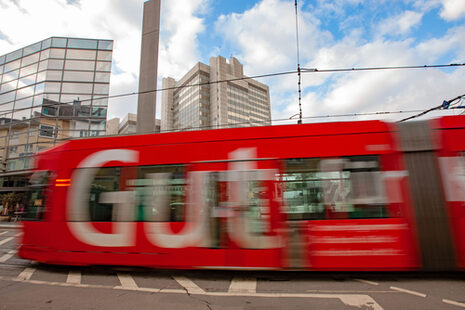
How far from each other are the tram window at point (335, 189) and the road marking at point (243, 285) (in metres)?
1.44

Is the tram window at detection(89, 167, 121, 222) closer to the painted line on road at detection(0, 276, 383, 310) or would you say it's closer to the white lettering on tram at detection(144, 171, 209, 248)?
the white lettering on tram at detection(144, 171, 209, 248)

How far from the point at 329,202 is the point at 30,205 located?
6.84m

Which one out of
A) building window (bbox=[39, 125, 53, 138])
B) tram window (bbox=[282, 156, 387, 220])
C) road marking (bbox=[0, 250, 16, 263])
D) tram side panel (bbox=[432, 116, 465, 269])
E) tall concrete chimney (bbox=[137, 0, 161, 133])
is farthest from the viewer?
building window (bbox=[39, 125, 53, 138])

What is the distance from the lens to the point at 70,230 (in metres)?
5.08

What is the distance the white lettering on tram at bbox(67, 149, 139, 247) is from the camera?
487cm

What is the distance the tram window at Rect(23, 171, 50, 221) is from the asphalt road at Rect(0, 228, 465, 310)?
1.30 m

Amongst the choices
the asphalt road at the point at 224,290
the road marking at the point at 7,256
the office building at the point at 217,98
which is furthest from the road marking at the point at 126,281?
the office building at the point at 217,98

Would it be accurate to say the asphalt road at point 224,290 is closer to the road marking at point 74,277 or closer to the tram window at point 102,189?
the road marking at point 74,277

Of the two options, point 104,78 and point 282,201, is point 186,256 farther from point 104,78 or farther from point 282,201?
point 104,78

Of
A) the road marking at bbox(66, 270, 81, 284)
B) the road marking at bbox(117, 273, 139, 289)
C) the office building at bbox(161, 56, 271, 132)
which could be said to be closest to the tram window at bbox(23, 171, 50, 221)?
the road marking at bbox(66, 270, 81, 284)

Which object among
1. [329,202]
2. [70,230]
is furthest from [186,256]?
[329,202]

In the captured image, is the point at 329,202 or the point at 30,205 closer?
the point at 329,202

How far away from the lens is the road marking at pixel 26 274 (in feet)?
16.3

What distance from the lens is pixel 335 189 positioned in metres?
4.45
